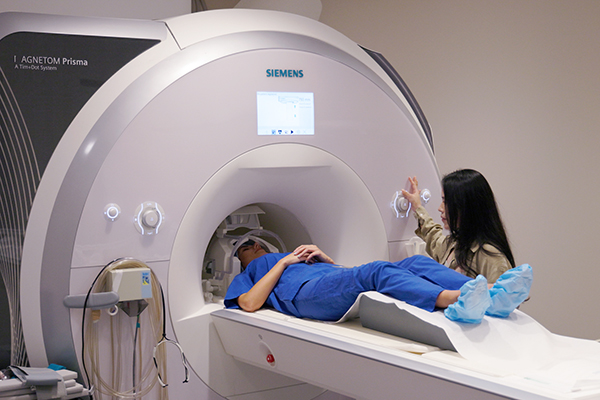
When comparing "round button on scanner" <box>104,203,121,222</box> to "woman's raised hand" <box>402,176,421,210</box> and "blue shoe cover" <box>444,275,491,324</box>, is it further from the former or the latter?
"woman's raised hand" <box>402,176,421,210</box>

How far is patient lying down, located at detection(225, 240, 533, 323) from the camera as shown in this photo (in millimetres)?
1379

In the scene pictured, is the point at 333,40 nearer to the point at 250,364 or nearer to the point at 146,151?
the point at 146,151

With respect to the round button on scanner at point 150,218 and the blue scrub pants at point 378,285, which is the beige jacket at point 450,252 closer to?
the blue scrub pants at point 378,285

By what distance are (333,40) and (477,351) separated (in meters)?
1.25

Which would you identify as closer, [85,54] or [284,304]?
[85,54]

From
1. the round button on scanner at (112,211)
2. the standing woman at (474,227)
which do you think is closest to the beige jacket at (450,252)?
the standing woman at (474,227)

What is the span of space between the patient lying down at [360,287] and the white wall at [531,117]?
662 mm

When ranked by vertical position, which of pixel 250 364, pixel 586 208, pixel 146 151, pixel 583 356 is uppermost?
pixel 146 151

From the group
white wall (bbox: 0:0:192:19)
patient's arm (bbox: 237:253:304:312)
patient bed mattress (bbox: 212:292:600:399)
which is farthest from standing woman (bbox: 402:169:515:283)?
white wall (bbox: 0:0:192:19)

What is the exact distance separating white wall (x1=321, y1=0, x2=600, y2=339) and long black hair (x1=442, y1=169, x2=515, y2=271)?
322 mm

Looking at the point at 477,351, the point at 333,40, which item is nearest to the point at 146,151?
the point at 333,40

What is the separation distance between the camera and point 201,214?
1.81 metres

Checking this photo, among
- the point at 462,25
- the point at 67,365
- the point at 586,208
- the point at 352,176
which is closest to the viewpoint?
the point at 67,365

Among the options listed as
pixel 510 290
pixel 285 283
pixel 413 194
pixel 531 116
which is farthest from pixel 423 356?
pixel 531 116
